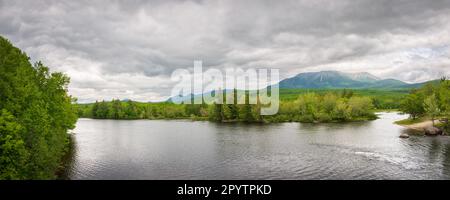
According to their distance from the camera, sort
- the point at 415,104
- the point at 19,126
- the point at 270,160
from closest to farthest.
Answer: the point at 19,126, the point at 270,160, the point at 415,104

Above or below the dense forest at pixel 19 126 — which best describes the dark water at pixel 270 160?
below

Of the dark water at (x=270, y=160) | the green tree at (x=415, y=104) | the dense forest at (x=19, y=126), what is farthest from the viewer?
the green tree at (x=415, y=104)

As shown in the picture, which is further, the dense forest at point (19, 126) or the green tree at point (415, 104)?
the green tree at point (415, 104)

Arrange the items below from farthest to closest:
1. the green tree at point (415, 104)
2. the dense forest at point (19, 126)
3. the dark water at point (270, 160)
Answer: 1. the green tree at point (415, 104)
2. the dark water at point (270, 160)
3. the dense forest at point (19, 126)

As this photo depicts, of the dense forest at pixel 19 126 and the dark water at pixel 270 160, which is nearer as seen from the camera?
the dense forest at pixel 19 126

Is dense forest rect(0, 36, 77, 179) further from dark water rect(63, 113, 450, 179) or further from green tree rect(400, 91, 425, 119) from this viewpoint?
green tree rect(400, 91, 425, 119)

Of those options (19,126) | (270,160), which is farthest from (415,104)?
(19,126)

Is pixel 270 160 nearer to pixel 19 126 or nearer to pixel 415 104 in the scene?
pixel 19 126

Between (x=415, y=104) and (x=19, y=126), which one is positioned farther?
(x=415, y=104)

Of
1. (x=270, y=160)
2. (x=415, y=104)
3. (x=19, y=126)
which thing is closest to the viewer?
(x=19, y=126)

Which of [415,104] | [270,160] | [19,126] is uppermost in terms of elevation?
[415,104]

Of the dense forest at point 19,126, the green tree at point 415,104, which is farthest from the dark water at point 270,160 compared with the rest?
the green tree at point 415,104

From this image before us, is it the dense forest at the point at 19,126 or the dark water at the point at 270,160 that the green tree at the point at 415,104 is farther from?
the dense forest at the point at 19,126
